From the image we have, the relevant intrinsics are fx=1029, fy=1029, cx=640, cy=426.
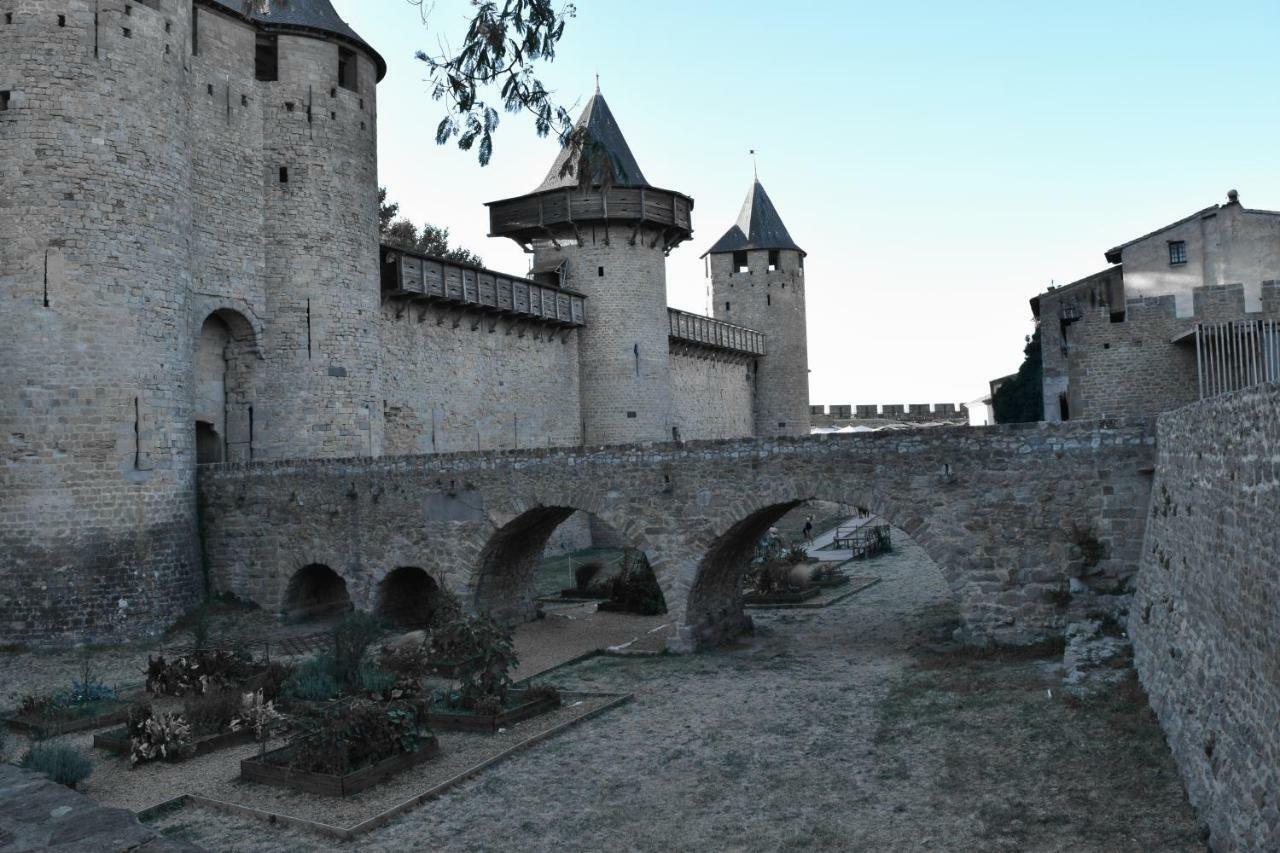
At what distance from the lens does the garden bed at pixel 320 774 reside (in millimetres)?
8797

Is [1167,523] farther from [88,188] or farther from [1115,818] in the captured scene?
[88,188]

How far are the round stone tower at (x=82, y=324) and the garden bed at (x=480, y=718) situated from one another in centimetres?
825

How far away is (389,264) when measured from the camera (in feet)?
76.6

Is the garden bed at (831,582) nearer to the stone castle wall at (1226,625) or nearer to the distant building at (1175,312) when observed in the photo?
the distant building at (1175,312)

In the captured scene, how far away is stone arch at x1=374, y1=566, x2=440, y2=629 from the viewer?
17.3 m

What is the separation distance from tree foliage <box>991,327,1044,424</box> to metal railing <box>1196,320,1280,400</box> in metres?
15.0

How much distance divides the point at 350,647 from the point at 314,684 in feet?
2.08

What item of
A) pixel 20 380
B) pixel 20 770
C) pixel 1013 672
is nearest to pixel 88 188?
pixel 20 380

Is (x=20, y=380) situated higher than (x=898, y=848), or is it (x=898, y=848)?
(x=20, y=380)

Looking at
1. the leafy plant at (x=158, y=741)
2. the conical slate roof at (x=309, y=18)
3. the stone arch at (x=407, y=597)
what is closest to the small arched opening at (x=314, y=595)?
the stone arch at (x=407, y=597)

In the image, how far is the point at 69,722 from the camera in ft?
37.3

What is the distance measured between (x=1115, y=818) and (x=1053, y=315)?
18.0 m

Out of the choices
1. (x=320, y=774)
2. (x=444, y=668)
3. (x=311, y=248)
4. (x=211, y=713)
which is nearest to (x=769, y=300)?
(x=311, y=248)

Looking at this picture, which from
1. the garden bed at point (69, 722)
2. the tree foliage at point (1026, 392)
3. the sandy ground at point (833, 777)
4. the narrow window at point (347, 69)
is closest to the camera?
the sandy ground at point (833, 777)
